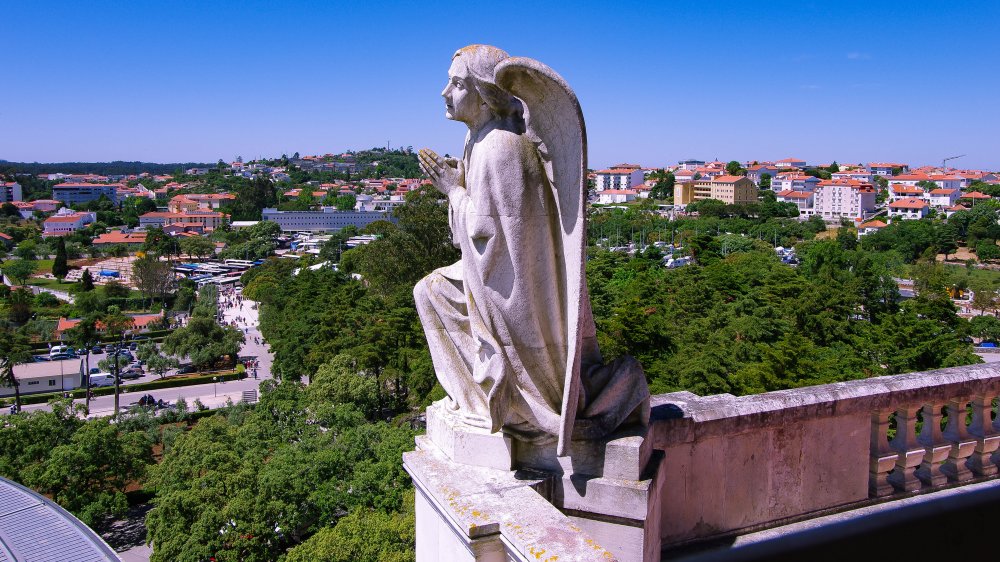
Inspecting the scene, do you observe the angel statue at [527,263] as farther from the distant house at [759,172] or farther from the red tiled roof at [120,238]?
the distant house at [759,172]

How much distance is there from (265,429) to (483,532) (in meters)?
19.6

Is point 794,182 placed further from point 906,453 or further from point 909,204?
point 906,453

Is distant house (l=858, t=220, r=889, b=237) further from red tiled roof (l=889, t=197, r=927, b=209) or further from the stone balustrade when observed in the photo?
the stone balustrade

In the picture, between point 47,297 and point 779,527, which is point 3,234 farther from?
point 779,527

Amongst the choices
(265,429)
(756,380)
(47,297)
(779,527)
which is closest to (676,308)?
(756,380)

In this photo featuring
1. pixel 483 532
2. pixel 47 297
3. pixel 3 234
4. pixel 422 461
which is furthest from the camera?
pixel 3 234

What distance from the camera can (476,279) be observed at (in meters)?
3.43

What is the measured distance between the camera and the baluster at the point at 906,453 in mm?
4656

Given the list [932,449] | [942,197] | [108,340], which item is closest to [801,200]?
[942,197]

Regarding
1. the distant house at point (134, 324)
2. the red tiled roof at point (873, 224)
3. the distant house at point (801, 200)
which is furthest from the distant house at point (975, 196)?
the distant house at point (134, 324)

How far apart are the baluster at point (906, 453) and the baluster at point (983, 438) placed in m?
0.46

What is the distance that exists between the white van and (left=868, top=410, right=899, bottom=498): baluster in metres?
47.6

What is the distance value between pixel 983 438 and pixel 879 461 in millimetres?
828

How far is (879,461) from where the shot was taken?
462 cm
